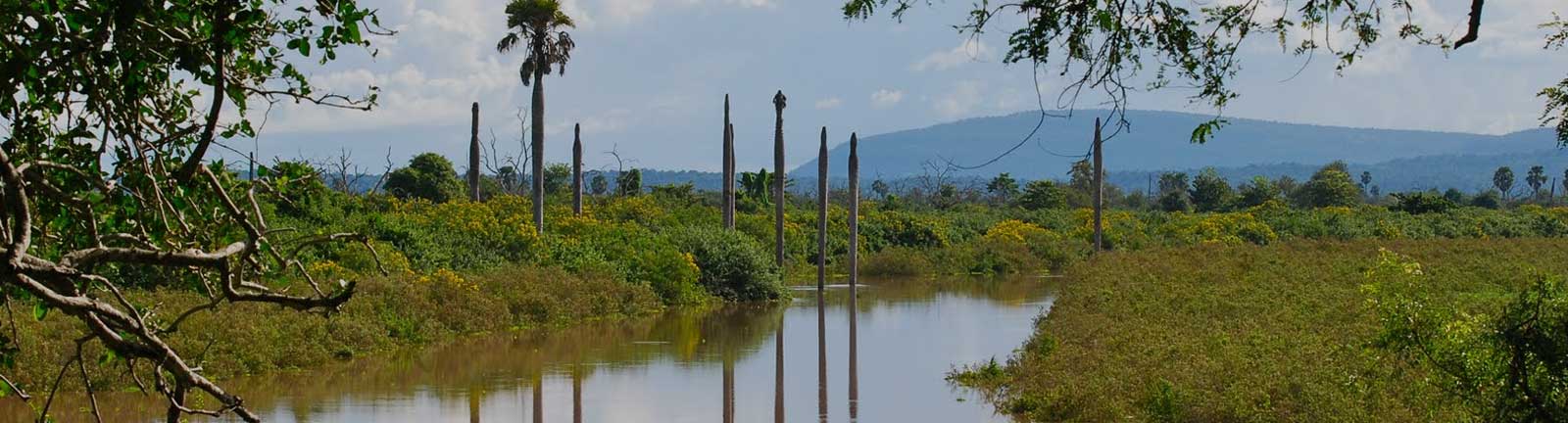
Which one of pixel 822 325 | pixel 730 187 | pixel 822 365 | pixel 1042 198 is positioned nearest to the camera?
pixel 822 365

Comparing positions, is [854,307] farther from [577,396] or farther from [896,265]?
[577,396]

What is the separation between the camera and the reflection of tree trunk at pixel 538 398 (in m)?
17.5

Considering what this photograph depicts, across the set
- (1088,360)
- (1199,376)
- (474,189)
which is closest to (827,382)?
(1088,360)

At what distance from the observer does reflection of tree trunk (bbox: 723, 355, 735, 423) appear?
18.0 meters

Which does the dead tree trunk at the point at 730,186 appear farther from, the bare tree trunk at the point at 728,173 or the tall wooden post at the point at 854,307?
the tall wooden post at the point at 854,307

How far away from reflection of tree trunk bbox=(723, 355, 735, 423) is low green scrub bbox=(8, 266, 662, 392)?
14.2 ft

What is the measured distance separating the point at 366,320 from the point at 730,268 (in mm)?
13310

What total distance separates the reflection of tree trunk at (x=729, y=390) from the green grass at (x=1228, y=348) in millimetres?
2831

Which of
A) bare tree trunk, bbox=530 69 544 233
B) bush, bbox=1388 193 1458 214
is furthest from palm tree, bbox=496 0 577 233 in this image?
bush, bbox=1388 193 1458 214

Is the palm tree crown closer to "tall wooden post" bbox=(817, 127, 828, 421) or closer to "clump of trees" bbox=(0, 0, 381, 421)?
"tall wooden post" bbox=(817, 127, 828, 421)

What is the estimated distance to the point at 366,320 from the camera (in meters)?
23.2

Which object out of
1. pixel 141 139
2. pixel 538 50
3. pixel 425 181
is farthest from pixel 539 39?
pixel 141 139

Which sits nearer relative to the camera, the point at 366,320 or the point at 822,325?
the point at 366,320

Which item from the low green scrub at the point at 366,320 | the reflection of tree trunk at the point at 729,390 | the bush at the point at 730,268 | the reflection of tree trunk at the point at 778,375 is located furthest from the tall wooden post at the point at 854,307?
the low green scrub at the point at 366,320
